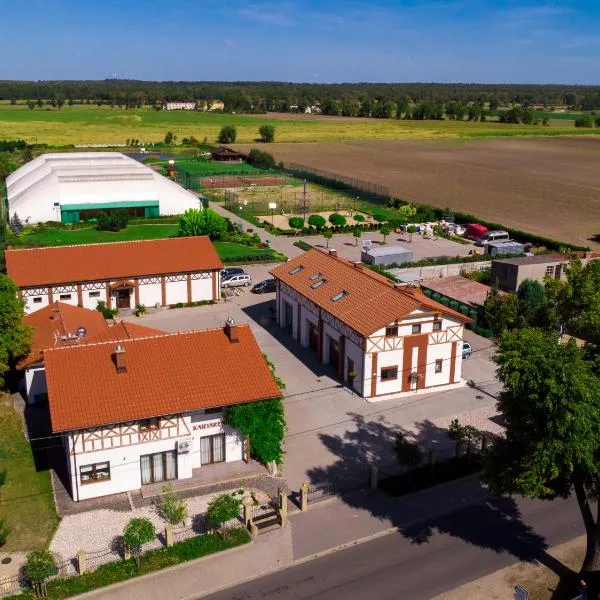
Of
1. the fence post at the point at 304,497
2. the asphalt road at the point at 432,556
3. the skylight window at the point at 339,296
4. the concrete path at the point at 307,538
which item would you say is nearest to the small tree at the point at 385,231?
the skylight window at the point at 339,296

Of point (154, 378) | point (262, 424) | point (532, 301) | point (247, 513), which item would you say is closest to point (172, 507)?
point (247, 513)

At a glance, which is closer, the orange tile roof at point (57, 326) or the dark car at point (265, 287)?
the orange tile roof at point (57, 326)

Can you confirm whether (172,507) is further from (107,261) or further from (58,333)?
(107,261)

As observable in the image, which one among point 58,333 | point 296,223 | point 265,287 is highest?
point 58,333

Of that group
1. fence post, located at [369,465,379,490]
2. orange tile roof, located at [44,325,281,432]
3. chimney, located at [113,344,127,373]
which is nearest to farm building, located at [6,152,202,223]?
orange tile roof, located at [44,325,281,432]

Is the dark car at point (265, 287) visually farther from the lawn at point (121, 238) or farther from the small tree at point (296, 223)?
the small tree at point (296, 223)

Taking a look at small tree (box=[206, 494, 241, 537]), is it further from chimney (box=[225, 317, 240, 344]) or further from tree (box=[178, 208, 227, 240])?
tree (box=[178, 208, 227, 240])
